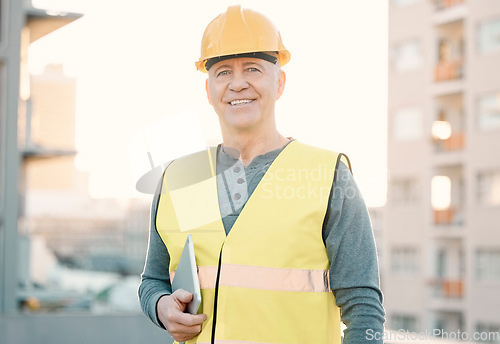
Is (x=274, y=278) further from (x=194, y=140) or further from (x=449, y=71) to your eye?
(x=449, y=71)

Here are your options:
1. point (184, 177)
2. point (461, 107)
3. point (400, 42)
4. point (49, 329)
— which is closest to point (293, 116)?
point (49, 329)

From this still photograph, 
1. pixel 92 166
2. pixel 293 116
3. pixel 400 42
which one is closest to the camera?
pixel 293 116

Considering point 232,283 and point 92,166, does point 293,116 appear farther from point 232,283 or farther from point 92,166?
point 92,166

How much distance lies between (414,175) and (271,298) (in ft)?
68.5

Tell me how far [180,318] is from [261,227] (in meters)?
0.23

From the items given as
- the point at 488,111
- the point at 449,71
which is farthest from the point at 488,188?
the point at 449,71

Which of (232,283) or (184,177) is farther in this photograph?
(184,177)

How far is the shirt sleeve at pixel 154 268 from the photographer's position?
5.19ft

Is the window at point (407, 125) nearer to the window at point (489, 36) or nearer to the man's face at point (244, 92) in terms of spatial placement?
the window at point (489, 36)

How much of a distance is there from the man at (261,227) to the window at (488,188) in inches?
728

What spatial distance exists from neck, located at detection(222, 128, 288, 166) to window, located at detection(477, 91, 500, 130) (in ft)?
60.7

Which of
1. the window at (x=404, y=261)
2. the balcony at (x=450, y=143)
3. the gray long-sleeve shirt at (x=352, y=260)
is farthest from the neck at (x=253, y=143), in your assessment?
the window at (x=404, y=261)

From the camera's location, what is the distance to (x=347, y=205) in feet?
4.58

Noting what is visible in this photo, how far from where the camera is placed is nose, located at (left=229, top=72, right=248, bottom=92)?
1.49 metres
